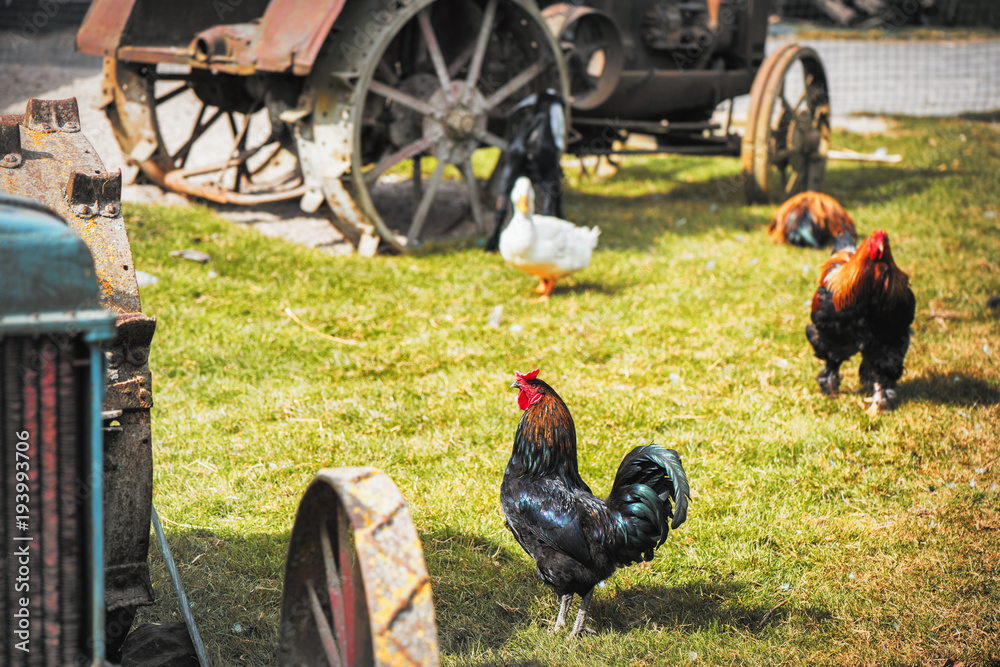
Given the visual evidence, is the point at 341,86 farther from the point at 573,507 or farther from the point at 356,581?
the point at 356,581

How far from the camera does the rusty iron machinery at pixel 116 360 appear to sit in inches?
83.0

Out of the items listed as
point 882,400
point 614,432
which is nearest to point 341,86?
point 614,432

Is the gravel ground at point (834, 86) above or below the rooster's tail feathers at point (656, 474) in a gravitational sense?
above

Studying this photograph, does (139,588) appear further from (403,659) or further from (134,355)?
(403,659)

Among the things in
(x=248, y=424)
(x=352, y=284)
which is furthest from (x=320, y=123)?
(x=248, y=424)

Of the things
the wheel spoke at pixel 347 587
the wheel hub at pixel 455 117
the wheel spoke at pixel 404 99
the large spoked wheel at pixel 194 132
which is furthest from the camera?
the large spoked wheel at pixel 194 132

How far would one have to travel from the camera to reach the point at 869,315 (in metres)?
4.30

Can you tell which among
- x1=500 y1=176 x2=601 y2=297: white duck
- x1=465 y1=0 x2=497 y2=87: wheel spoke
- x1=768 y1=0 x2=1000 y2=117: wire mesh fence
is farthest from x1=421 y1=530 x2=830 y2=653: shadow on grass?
x1=768 y1=0 x2=1000 y2=117: wire mesh fence

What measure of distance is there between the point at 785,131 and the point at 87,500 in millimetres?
8584

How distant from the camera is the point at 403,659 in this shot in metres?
1.55

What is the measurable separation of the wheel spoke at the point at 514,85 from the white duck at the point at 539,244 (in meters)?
1.37

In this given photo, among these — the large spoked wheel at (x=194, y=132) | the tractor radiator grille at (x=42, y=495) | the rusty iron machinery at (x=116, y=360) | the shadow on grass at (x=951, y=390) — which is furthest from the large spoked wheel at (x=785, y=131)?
the tractor radiator grille at (x=42, y=495)

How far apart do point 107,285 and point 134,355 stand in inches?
7.4

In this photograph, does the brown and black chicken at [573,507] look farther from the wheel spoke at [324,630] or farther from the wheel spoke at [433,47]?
the wheel spoke at [433,47]
